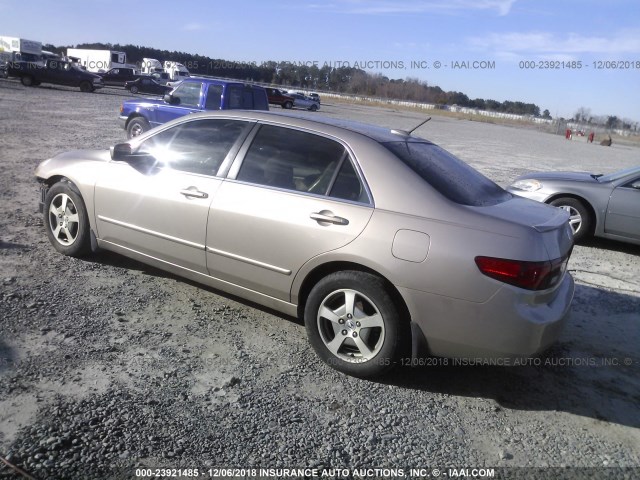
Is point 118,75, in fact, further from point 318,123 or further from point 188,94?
point 318,123

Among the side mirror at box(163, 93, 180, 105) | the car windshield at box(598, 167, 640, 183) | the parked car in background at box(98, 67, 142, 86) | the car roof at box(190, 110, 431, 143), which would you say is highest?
the parked car in background at box(98, 67, 142, 86)

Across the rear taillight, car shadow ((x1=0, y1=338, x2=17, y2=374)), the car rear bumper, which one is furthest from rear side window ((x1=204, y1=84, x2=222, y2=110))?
the rear taillight

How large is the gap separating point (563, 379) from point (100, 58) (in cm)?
6234

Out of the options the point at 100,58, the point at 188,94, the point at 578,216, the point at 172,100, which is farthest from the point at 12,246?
the point at 100,58

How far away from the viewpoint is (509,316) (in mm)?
3209

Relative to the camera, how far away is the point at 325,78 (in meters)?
92.1

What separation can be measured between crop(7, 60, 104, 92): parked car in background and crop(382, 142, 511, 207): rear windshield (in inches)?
1335

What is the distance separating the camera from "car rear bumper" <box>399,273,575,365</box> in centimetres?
321

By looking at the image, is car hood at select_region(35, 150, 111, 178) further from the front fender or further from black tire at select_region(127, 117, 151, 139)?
→ black tire at select_region(127, 117, 151, 139)

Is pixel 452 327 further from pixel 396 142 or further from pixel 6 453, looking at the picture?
pixel 6 453

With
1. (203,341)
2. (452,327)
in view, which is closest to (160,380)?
(203,341)

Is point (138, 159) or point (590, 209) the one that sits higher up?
point (138, 159)

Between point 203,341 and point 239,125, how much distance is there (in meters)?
1.70

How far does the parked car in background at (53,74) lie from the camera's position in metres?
32.1
